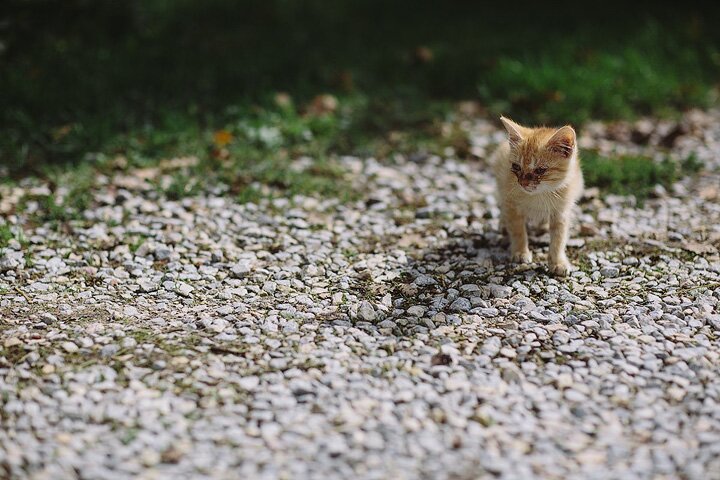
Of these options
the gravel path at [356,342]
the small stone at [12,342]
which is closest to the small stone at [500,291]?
the gravel path at [356,342]

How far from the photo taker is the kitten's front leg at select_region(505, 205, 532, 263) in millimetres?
5098

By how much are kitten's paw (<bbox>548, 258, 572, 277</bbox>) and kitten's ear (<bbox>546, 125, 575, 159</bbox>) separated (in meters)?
0.69

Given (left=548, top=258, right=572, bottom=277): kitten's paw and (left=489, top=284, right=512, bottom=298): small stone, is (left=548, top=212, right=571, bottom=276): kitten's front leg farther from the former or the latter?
(left=489, top=284, right=512, bottom=298): small stone

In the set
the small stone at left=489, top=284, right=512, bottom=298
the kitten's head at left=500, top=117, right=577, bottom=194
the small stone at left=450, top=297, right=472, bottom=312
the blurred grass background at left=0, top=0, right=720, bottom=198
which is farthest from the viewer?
the blurred grass background at left=0, top=0, right=720, bottom=198

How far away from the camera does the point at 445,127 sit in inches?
289

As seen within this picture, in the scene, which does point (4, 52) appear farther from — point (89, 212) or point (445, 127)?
point (445, 127)

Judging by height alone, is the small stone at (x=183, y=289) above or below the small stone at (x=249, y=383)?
above

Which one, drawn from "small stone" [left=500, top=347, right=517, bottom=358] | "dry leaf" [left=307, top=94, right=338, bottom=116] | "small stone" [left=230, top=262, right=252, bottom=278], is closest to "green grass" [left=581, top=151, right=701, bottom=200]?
"dry leaf" [left=307, top=94, right=338, bottom=116]

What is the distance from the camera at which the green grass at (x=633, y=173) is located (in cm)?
625

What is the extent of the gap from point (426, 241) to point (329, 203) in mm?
956

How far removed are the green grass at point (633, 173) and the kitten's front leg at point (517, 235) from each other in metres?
1.49

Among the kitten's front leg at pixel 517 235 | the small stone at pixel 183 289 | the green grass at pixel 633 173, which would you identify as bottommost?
the small stone at pixel 183 289

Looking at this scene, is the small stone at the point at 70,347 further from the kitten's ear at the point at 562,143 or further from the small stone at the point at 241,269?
the kitten's ear at the point at 562,143

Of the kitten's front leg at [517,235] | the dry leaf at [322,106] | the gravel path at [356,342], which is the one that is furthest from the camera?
the dry leaf at [322,106]
